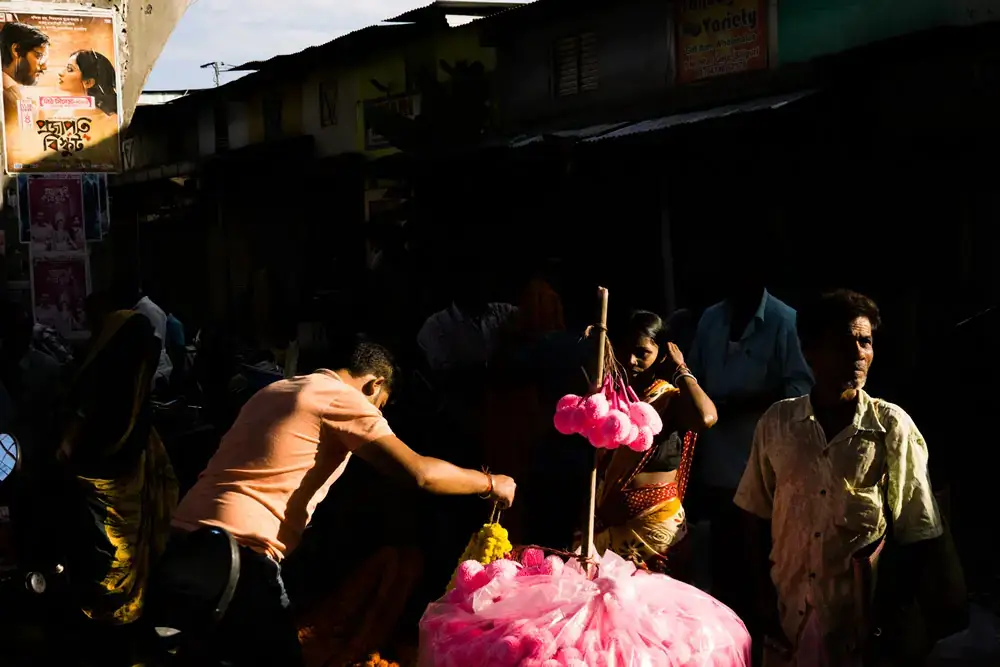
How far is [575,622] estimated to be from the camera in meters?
3.54

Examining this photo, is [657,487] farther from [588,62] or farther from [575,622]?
[588,62]

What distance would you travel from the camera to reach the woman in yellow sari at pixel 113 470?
6.32 metres

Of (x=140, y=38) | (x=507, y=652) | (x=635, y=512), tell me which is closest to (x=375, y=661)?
(x=635, y=512)

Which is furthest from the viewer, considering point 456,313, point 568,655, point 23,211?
point 456,313

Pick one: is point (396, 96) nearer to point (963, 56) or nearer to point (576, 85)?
point (576, 85)

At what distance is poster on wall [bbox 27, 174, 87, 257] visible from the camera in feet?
24.7

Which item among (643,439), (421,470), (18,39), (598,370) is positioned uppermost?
(18,39)

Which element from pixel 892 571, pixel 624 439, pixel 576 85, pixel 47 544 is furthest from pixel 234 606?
pixel 576 85

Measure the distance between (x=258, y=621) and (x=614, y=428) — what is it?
1594mm

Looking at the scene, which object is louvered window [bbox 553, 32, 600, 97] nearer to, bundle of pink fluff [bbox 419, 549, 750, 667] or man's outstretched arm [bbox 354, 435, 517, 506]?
man's outstretched arm [bbox 354, 435, 517, 506]

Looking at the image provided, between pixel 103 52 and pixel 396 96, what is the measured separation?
1440 centimetres

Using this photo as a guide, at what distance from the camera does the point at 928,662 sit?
584 cm

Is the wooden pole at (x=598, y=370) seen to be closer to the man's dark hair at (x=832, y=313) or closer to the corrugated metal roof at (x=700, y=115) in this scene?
the man's dark hair at (x=832, y=313)

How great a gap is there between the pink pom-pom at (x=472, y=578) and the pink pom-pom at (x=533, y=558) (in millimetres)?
163
